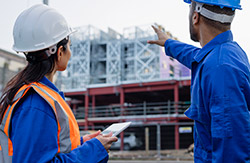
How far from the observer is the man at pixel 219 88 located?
149 cm

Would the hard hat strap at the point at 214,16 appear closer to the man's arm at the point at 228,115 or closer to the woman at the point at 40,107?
the man's arm at the point at 228,115

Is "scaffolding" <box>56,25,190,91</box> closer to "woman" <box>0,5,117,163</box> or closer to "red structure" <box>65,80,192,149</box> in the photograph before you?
"red structure" <box>65,80,192,149</box>

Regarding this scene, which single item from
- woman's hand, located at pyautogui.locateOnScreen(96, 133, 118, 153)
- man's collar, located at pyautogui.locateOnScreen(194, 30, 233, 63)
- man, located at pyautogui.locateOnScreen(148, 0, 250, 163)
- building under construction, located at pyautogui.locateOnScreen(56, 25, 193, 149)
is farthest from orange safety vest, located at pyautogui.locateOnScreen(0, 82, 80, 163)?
building under construction, located at pyautogui.locateOnScreen(56, 25, 193, 149)

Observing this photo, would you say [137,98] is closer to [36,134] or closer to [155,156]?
[155,156]

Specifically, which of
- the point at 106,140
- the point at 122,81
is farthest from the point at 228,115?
the point at 122,81

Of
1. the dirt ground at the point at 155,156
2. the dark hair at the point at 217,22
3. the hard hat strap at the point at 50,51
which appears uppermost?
the dark hair at the point at 217,22

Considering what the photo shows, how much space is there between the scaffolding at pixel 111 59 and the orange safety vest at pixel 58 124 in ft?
123

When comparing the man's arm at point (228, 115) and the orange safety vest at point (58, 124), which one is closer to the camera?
the man's arm at point (228, 115)

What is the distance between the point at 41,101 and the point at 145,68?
4047 cm

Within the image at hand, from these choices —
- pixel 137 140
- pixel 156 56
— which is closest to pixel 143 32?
pixel 156 56

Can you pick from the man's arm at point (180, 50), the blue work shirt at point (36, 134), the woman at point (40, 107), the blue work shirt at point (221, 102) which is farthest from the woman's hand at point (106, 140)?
the man's arm at point (180, 50)

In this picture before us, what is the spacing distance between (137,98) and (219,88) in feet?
98.7

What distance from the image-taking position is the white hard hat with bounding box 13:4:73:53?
1845 mm

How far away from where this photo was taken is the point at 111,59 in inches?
1811
